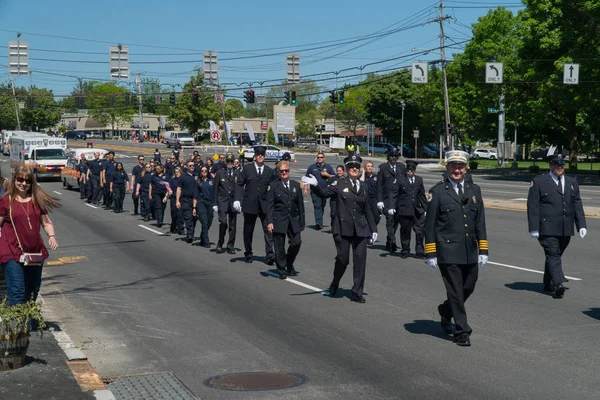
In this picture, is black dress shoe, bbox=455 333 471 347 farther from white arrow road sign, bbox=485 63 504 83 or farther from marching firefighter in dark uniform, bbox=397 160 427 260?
white arrow road sign, bbox=485 63 504 83

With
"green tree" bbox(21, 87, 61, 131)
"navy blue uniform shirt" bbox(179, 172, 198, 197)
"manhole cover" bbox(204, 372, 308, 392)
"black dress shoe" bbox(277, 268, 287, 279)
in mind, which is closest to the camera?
"manhole cover" bbox(204, 372, 308, 392)

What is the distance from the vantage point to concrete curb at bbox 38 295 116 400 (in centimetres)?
685

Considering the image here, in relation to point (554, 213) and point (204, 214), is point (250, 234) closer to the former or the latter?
point (204, 214)

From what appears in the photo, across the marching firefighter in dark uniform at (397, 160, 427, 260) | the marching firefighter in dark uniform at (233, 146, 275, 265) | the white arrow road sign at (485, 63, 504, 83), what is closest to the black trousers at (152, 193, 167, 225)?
the marching firefighter in dark uniform at (233, 146, 275, 265)

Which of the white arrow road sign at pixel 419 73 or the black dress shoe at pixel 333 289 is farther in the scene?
the white arrow road sign at pixel 419 73

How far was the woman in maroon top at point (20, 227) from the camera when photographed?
28.0 feet

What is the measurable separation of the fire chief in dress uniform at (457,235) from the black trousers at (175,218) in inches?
472

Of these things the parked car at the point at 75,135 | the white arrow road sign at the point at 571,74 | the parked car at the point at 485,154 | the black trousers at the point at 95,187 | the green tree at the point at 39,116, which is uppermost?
the white arrow road sign at the point at 571,74

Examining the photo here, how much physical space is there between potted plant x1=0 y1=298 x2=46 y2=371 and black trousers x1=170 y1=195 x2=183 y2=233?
12474mm

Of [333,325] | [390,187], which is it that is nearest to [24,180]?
[333,325]

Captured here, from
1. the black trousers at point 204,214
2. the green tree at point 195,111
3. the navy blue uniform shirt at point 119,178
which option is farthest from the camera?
the green tree at point 195,111

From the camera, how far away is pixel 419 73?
44.4 m

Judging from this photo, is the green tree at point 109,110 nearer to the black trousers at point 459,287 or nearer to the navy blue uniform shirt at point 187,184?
the navy blue uniform shirt at point 187,184

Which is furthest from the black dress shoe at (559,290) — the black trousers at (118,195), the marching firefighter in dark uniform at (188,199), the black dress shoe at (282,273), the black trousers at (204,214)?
the black trousers at (118,195)
